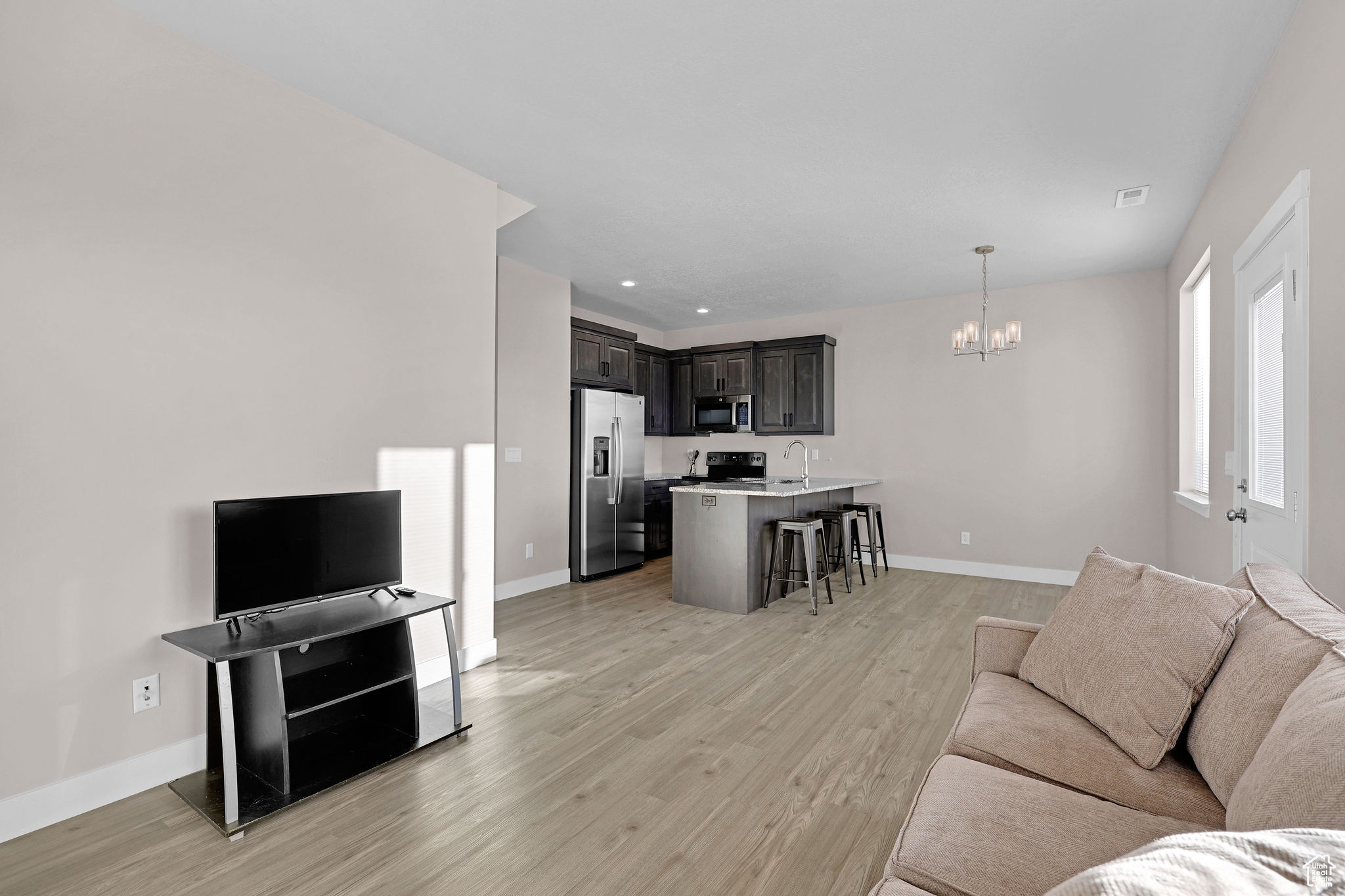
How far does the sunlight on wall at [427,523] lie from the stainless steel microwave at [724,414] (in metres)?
4.20

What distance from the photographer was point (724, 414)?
716 cm

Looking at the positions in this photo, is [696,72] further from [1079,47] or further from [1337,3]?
[1337,3]

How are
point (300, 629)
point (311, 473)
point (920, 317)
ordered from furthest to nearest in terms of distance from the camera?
point (920, 317)
point (311, 473)
point (300, 629)

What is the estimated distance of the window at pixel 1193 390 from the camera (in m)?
4.24

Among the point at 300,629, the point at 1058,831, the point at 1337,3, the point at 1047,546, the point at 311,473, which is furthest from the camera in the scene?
the point at 1047,546

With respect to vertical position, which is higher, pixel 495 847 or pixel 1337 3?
pixel 1337 3

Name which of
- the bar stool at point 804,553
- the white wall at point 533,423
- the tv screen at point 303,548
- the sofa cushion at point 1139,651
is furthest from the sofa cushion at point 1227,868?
the white wall at point 533,423

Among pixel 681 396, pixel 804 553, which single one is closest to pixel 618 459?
pixel 681 396

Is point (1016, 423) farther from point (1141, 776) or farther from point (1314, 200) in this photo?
point (1141, 776)

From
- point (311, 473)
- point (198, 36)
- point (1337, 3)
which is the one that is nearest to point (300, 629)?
point (311, 473)

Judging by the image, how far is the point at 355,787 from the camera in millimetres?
2281

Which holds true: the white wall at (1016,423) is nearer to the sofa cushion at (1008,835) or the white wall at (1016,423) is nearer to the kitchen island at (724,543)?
the kitchen island at (724,543)

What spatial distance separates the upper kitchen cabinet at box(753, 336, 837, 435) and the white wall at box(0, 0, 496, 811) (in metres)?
4.60

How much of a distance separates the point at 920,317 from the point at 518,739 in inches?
214
